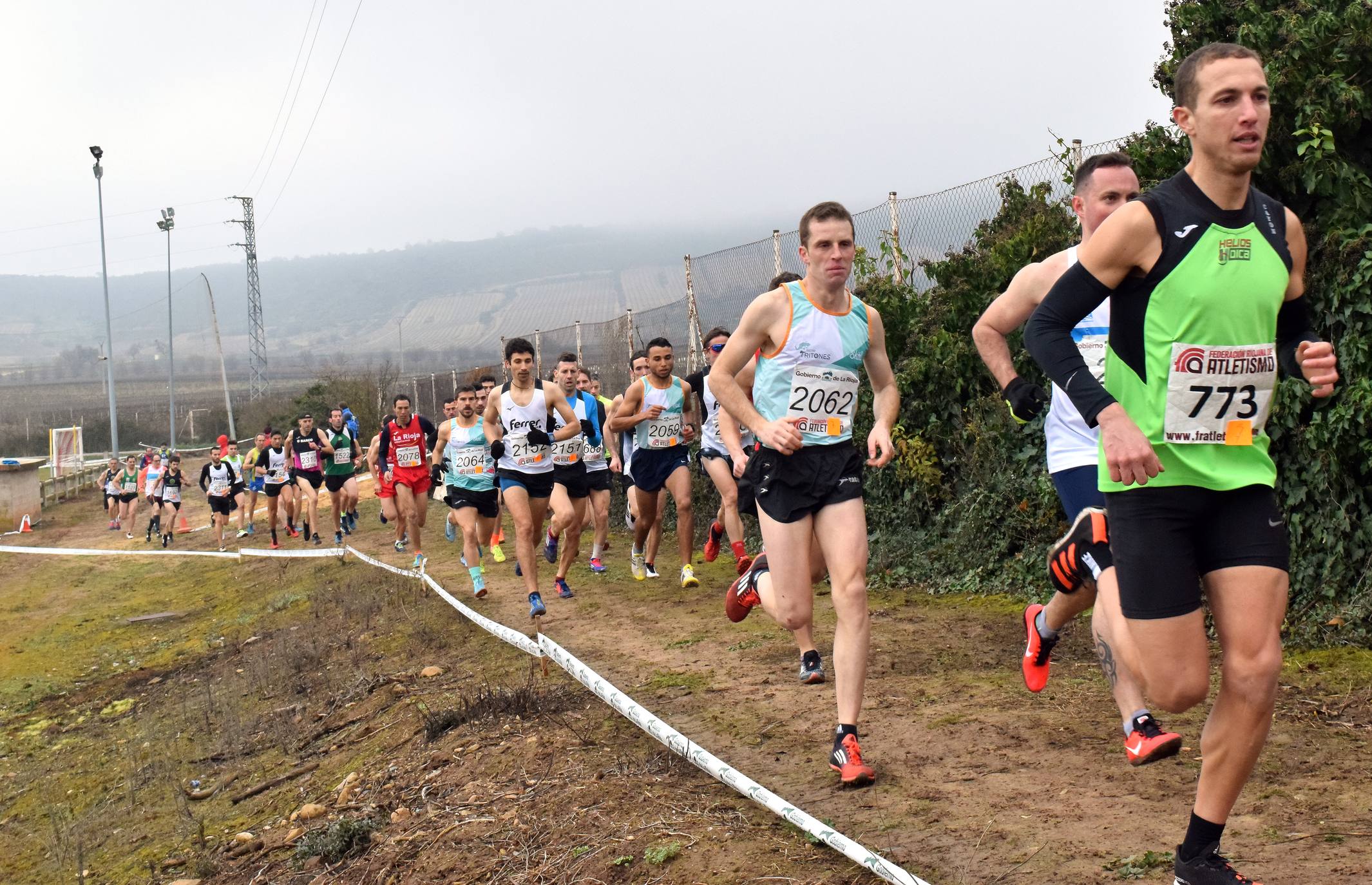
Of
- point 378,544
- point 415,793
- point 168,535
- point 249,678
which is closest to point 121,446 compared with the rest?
point 168,535

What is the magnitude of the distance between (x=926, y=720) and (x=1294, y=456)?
9.59ft

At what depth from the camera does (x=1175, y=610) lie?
11.5 ft

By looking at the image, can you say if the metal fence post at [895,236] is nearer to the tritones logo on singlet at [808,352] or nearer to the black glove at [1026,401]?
the tritones logo on singlet at [808,352]

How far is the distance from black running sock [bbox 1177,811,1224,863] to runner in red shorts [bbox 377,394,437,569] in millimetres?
13026

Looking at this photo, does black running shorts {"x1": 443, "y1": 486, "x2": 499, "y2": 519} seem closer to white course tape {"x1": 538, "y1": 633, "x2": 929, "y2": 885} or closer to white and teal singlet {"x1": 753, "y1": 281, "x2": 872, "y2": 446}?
white course tape {"x1": 538, "y1": 633, "x2": 929, "y2": 885}

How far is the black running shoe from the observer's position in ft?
11.3

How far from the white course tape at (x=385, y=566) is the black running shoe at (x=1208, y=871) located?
41.2ft

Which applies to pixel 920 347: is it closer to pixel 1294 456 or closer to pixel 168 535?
pixel 1294 456

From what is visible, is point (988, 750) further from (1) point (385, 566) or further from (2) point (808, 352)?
(1) point (385, 566)

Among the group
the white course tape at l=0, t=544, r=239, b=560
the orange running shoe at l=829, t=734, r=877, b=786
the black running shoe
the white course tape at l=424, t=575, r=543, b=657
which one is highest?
the black running shoe

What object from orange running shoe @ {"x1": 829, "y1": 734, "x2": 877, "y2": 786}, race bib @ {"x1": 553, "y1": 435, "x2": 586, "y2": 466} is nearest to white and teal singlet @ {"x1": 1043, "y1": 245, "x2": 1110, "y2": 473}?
orange running shoe @ {"x1": 829, "y1": 734, "x2": 877, "y2": 786}

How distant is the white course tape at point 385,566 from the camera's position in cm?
1558

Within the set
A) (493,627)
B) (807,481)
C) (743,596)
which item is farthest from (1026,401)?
(493,627)

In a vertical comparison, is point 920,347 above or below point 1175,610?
above
